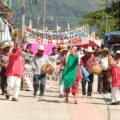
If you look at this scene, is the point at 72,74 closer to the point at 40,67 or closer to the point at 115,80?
the point at 115,80

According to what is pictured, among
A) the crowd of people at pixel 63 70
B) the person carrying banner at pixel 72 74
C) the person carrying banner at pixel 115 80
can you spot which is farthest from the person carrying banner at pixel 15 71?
the person carrying banner at pixel 115 80

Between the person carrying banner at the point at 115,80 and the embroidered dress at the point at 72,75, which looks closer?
the person carrying banner at the point at 115,80

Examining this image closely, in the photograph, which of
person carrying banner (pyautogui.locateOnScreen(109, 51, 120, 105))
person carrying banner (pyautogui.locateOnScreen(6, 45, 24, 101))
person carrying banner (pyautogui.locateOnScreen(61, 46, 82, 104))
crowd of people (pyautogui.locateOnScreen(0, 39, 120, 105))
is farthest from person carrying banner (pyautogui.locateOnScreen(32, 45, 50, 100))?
person carrying banner (pyautogui.locateOnScreen(109, 51, 120, 105))

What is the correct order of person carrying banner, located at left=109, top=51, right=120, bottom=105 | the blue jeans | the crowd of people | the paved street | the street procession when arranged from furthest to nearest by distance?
the blue jeans < the crowd of people < person carrying banner, located at left=109, top=51, right=120, bottom=105 < the street procession < the paved street

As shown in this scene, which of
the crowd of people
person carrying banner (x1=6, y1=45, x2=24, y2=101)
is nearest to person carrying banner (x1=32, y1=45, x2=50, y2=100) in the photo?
the crowd of people

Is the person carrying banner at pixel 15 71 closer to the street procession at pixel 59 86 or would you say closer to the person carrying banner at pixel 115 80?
the street procession at pixel 59 86

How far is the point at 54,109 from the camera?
1480 centimetres

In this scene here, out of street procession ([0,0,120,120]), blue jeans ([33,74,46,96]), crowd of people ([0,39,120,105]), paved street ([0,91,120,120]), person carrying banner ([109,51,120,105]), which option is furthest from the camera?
blue jeans ([33,74,46,96])

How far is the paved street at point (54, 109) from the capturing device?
13.4m

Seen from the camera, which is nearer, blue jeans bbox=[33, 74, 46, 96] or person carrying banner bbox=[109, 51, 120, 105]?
person carrying banner bbox=[109, 51, 120, 105]

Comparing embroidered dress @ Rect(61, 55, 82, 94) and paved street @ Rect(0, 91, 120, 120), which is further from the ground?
embroidered dress @ Rect(61, 55, 82, 94)

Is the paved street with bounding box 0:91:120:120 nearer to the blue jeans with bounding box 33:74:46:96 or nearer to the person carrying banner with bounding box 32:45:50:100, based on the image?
the blue jeans with bounding box 33:74:46:96

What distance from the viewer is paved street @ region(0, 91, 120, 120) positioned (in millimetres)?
13398

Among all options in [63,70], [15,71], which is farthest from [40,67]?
[15,71]
